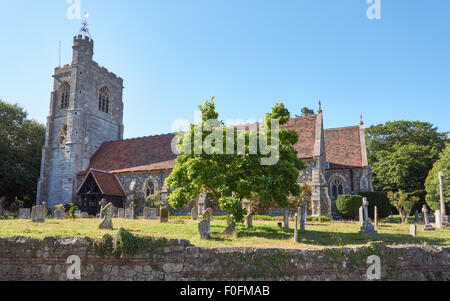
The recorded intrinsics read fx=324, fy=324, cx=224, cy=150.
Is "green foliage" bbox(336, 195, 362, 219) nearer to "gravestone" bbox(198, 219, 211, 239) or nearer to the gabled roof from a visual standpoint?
"gravestone" bbox(198, 219, 211, 239)

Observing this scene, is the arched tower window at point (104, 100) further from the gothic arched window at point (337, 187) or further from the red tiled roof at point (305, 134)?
the gothic arched window at point (337, 187)

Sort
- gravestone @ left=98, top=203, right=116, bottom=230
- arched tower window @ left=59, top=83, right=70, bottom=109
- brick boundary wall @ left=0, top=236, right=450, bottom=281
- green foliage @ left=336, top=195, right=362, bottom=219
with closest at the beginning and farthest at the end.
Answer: brick boundary wall @ left=0, top=236, right=450, bottom=281
gravestone @ left=98, top=203, right=116, bottom=230
green foliage @ left=336, top=195, right=362, bottom=219
arched tower window @ left=59, top=83, right=70, bottom=109

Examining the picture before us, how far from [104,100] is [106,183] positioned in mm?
12267

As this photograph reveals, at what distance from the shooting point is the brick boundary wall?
806 cm

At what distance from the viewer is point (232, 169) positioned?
15.4 m

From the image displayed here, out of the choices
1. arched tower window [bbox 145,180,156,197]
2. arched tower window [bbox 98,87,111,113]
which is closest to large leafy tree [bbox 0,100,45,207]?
arched tower window [bbox 98,87,111,113]

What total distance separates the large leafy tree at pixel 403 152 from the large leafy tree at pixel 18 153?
4233 cm

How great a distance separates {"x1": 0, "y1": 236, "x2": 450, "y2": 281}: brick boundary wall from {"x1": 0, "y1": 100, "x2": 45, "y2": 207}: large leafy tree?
1195 inches

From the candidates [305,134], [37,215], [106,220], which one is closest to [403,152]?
[305,134]

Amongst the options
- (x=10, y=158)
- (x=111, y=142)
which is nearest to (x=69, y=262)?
(x=111, y=142)

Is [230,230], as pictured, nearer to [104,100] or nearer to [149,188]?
[149,188]
